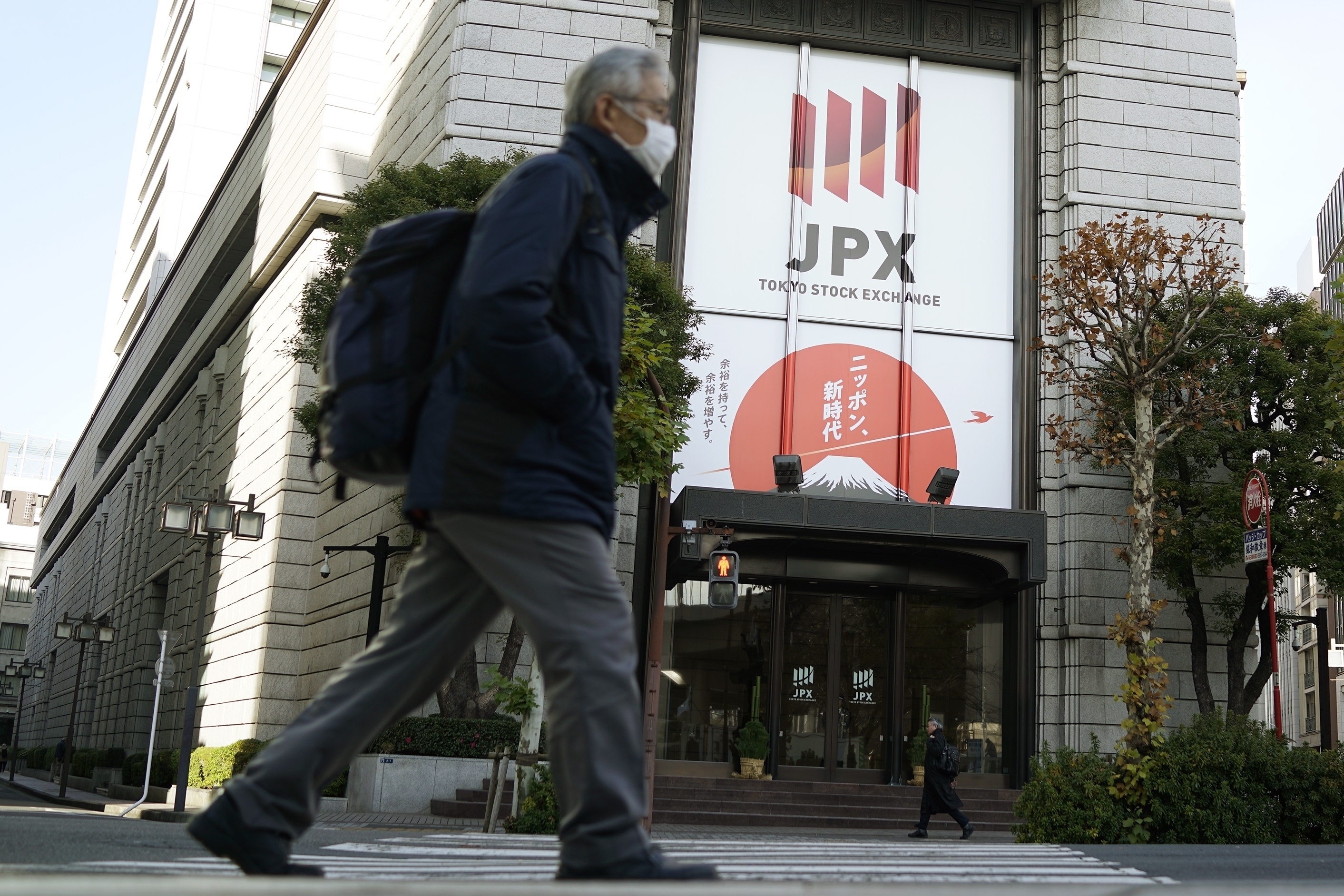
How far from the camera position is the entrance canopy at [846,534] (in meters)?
17.9

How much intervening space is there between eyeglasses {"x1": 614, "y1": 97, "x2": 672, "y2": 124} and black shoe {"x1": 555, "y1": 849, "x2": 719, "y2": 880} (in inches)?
63.0

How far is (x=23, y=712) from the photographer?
3349 inches

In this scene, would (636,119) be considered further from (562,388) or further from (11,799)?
→ (11,799)

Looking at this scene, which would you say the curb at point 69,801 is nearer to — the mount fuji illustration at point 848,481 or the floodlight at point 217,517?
the floodlight at point 217,517

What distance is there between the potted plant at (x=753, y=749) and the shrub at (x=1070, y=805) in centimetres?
857

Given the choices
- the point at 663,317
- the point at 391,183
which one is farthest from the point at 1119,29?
the point at 391,183

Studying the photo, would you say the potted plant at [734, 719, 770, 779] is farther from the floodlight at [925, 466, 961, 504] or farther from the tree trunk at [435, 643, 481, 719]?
the floodlight at [925, 466, 961, 504]

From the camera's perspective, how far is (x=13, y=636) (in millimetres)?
97062

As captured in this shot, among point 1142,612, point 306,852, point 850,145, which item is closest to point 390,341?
point 306,852

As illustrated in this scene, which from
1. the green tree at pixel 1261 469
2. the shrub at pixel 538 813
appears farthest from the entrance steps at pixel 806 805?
the shrub at pixel 538 813

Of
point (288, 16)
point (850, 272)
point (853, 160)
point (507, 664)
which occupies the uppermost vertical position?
point (288, 16)

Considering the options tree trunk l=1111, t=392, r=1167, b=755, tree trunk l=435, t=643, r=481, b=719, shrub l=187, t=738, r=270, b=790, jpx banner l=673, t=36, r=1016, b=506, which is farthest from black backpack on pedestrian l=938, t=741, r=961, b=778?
shrub l=187, t=738, r=270, b=790

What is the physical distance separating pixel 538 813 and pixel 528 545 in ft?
31.6

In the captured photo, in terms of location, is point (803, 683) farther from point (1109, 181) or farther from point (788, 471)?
point (1109, 181)
